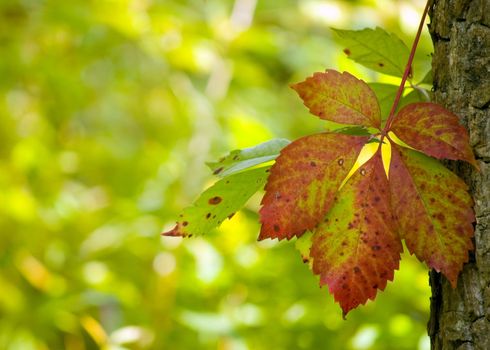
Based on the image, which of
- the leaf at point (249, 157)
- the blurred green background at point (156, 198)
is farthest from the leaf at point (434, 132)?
the blurred green background at point (156, 198)

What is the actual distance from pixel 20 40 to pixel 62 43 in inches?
7.2

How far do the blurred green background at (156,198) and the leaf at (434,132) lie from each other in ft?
1.92

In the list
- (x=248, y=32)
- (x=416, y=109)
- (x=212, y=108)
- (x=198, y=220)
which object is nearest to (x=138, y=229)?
(x=212, y=108)

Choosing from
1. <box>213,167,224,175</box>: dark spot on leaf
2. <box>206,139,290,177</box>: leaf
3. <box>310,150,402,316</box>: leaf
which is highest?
<box>206,139,290,177</box>: leaf

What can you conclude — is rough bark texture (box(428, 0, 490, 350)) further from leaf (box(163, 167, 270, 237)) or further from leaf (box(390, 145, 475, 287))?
leaf (box(163, 167, 270, 237))

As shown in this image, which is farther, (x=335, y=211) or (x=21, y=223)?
(x=21, y=223)

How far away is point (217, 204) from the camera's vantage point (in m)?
0.60

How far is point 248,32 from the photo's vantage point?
77.6 inches

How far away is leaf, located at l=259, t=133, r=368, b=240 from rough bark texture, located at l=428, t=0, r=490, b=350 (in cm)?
10

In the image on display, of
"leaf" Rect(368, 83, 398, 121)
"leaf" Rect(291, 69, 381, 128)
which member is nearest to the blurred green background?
"leaf" Rect(368, 83, 398, 121)

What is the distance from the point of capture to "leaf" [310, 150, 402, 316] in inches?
21.0

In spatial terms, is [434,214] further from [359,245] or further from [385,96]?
[385,96]

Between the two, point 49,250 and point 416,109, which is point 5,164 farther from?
point 416,109

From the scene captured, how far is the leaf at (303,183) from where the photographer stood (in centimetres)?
54
